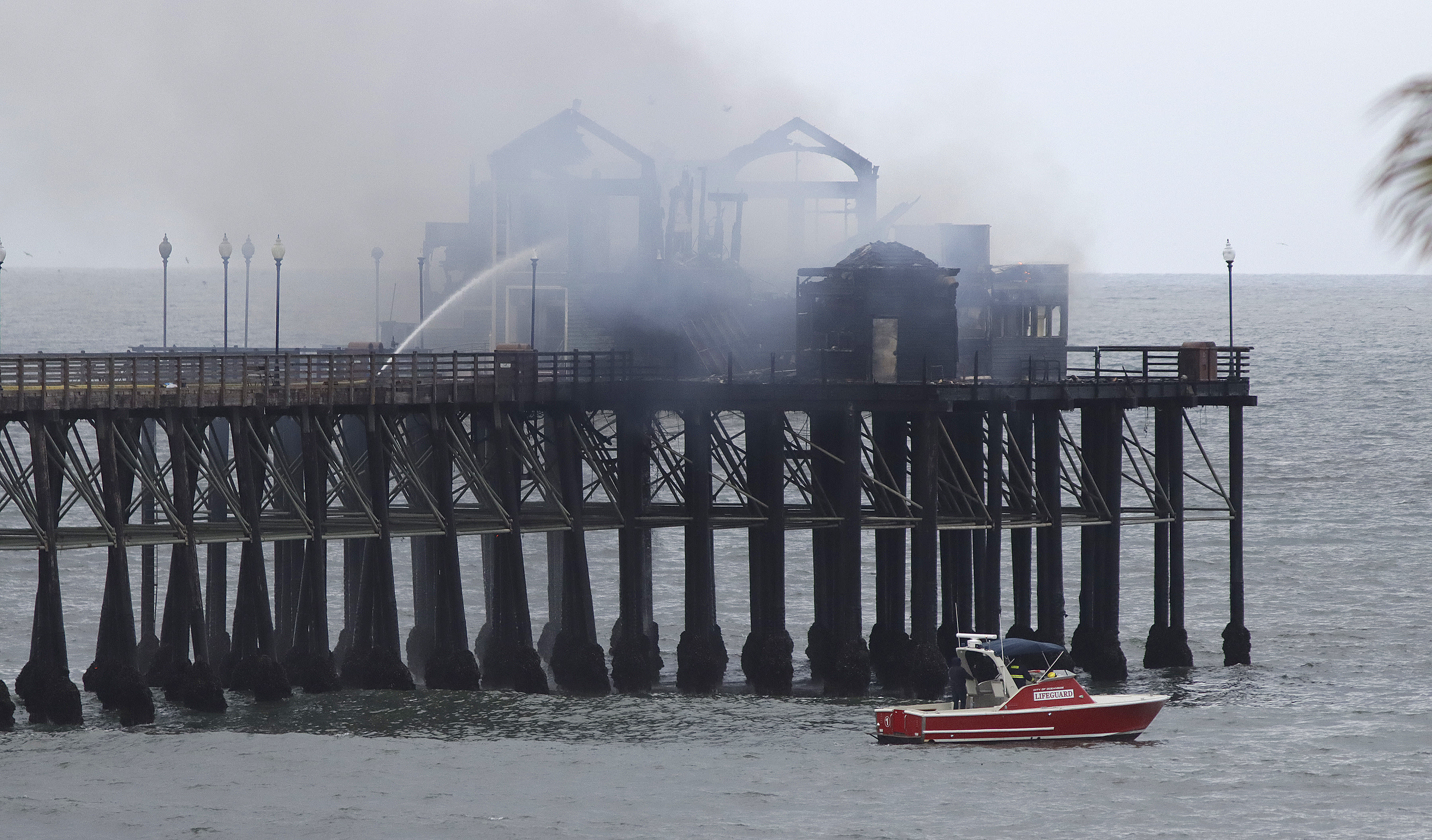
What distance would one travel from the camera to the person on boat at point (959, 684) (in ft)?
134

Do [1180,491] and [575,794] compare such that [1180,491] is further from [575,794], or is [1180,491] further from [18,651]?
[18,651]

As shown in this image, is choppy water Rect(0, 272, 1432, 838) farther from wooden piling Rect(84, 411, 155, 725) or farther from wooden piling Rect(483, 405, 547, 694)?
wooden piling Rect(483, 405, 547, 694)

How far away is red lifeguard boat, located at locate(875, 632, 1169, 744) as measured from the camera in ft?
132

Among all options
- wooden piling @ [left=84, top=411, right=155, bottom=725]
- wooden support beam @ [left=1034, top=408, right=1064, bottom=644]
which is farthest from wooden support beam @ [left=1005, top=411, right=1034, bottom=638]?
wooden piling @ [left=84, top=411, right=155, bottom=725]

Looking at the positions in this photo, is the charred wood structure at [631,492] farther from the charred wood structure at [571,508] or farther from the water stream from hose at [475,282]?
the water stream from hose at [475,282]

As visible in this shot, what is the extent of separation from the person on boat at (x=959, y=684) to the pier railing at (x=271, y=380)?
1298 centimetres

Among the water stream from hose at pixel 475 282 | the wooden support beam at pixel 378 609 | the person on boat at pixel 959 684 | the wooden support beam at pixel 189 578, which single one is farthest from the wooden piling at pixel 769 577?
the water stream from hose at pixel 475 282

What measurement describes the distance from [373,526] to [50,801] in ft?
38.3

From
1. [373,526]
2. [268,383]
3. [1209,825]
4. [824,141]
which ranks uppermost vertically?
[824,141]

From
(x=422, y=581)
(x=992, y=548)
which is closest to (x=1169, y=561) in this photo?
(x=992, y=548)

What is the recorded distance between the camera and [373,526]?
43906 millimetres

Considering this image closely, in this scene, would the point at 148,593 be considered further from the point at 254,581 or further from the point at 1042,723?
the point at 1042,723

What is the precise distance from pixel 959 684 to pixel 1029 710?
66.0 inches

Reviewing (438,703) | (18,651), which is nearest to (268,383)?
(438,703)
